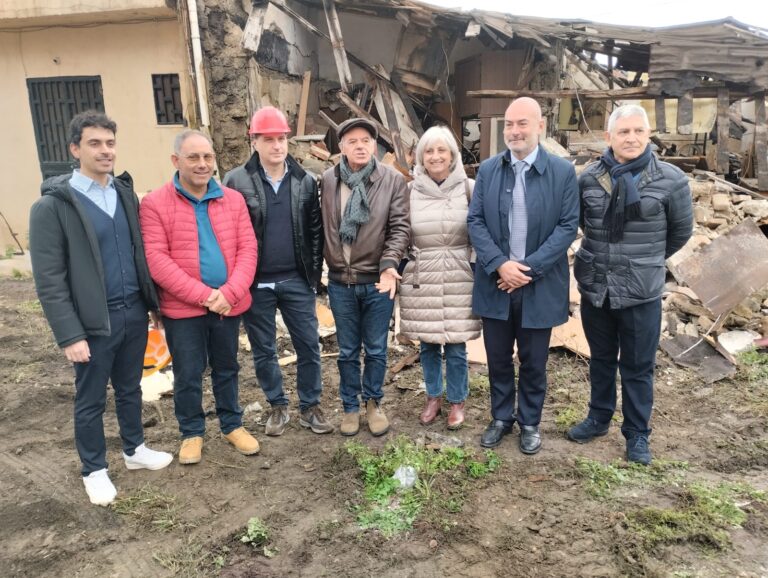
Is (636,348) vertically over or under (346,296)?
under

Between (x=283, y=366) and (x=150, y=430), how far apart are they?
4.98 ft

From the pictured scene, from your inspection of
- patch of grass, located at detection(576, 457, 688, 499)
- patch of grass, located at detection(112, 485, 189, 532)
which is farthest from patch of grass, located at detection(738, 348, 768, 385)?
patch of grass, located at detection(112, 485, 189, 532)

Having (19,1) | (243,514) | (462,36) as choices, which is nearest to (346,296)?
(243,514)

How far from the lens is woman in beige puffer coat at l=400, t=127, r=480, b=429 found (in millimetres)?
3648

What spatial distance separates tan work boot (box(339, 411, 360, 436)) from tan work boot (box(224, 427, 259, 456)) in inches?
25.1

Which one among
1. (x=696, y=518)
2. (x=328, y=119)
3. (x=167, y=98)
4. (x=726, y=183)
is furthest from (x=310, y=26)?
(x=696, y=518)

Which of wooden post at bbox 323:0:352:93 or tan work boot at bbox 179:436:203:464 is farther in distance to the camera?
wooden post at bbox 323:0:352:93

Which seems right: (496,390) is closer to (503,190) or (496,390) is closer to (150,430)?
(503,190)

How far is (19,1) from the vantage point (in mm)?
8523

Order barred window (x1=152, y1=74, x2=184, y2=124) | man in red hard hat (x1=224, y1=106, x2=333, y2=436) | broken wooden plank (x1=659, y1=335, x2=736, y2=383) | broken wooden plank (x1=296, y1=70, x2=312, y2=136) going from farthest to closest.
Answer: broken wooden plank (x1=296, y1=70, x2=312, y2=136), barred window (x1=152, y1=74, x2=184, y2=124), broken wooden plank (x1=659, y1=335, x2=736, y2=383), man in red hard hat (x1=224, y1=106, x2=333, y2=436)

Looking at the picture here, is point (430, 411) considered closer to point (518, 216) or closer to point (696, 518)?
point (518, 216)

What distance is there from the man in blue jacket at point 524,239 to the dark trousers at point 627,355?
0.30 meters

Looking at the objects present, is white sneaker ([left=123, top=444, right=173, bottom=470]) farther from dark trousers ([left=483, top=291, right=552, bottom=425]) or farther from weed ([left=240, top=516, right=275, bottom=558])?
dark trousers ([left=483, top=291, right=552, bottom=425])

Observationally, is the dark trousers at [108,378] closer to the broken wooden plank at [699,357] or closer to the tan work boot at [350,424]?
the tan work boot at [350,424]
